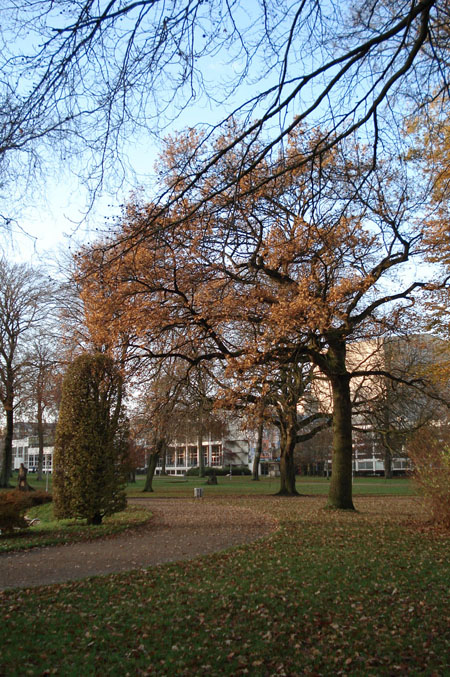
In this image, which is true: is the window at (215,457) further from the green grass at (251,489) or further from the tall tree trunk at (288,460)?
the tall tree trunk at (288,460)

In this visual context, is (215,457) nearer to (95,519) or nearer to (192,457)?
(192,457)

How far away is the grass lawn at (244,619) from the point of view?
175 inches

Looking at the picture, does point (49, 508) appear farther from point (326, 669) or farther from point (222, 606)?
point (326, 669)

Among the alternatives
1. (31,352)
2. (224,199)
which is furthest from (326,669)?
(31,352)

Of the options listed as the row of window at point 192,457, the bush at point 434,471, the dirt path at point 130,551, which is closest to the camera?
the dirt path at point 130,551

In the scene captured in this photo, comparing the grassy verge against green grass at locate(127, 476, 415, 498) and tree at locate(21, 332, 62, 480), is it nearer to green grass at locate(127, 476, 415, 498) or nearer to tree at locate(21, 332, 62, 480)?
green grass at locate(127, 476, 415, 498)

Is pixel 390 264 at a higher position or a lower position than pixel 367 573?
higher

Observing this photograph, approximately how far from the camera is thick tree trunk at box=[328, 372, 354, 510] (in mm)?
17016

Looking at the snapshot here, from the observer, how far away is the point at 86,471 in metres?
13.5

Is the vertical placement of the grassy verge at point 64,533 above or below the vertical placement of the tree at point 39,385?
below

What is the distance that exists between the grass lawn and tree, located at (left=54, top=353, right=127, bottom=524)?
5488mm

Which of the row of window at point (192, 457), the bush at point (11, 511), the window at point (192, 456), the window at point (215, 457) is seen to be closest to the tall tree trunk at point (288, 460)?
the bush at point (11, 511)

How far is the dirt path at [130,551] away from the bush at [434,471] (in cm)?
373

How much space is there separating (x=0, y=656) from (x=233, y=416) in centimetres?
2114
